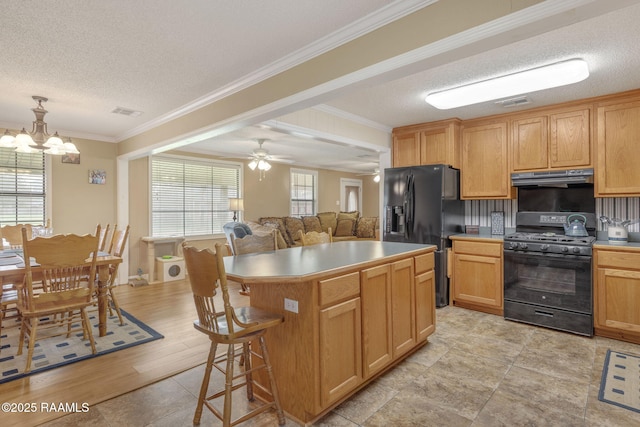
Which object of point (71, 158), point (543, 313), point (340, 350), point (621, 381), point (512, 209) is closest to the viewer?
point (340, 350)

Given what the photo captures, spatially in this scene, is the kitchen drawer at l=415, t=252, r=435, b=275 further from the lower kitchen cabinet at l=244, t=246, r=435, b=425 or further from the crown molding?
the crown molding

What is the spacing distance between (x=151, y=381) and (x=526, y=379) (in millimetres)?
2678

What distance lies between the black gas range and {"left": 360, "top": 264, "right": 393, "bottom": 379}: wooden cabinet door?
1.99 meters

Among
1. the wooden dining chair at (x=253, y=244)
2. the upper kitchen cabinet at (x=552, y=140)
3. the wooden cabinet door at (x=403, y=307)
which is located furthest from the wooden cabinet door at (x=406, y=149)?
the wooden dining chair at (x=253, y=244)

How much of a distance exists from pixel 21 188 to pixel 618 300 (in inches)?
284

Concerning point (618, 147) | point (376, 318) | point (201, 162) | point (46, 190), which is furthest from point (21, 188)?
point (618, 147)

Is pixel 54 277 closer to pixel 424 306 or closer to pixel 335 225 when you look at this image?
pixel 424 306

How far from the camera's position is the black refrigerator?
4051mm

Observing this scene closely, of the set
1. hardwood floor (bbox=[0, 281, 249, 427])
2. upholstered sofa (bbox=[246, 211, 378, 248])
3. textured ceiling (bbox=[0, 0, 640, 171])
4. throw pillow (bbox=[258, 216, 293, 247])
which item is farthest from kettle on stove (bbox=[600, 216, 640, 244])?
throw pillow (bbox=[258, 216, 293, 247])

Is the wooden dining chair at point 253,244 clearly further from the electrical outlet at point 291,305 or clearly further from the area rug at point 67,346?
the area rug at point 67,346

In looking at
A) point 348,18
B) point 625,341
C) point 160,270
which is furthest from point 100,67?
point 625,341

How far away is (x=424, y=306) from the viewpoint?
288 cm

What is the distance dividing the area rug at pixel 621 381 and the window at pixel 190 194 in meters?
6.19

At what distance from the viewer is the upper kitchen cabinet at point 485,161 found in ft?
13.2
